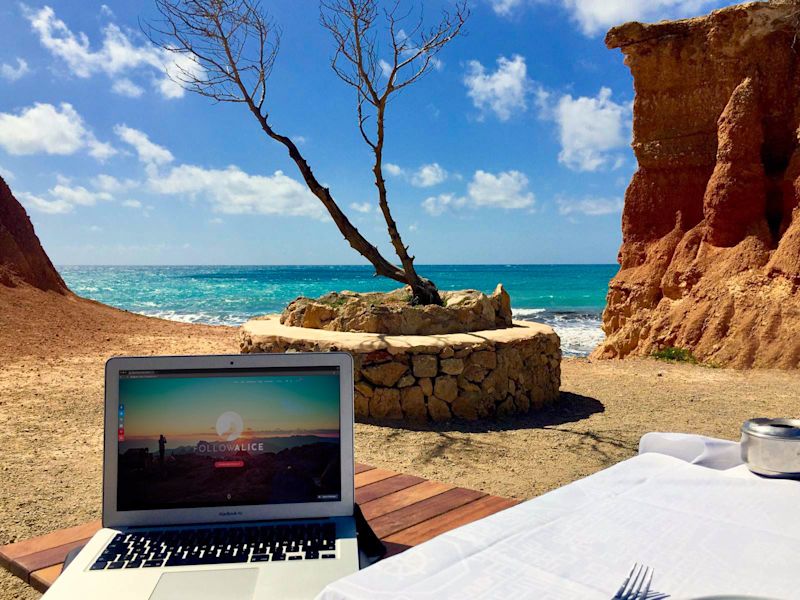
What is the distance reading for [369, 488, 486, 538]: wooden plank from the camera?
1823 millimetres

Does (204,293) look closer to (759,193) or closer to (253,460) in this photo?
(759,193)

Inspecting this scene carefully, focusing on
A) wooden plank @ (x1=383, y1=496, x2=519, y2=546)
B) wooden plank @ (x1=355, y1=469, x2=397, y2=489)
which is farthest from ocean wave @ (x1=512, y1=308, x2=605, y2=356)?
wooden plank @ (x1=383, y1=496, x2=519, y2=546)

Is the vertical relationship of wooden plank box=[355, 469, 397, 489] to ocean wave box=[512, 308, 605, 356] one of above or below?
above

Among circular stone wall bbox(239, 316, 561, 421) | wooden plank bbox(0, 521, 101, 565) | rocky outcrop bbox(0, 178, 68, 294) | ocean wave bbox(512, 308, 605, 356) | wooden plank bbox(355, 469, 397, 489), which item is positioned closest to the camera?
wooden plank bbox(0, 521, 101, 565)

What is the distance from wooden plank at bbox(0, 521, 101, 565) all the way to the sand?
1.30 metres

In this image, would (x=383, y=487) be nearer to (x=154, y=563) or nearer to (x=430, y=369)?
(x=154, y=563)

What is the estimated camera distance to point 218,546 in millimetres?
1415

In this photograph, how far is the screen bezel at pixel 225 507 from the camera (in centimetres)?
152

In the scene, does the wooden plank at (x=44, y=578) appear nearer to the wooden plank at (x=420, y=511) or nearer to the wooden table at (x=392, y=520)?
the wooden table at (x=392, y=520)

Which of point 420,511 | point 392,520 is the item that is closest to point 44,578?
point 392,520

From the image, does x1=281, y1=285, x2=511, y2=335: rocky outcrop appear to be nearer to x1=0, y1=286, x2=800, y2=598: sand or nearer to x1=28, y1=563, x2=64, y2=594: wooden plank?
x1=0, y1=286, x2=800, y2=598: sand

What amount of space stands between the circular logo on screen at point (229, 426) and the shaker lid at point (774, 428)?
1270 millimetres

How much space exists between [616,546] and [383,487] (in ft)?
3.88

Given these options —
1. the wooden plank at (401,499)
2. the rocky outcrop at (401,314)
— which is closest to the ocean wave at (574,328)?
the rocky outcrop at (401,314)
